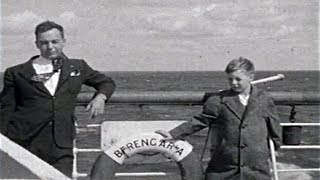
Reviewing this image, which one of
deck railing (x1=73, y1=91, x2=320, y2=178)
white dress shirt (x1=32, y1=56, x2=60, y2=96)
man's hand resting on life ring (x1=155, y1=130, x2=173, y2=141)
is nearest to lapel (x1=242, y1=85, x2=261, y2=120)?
deck railing (x1=73, y1=91, x2=320, y2=178)

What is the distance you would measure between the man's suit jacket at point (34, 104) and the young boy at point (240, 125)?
682mm

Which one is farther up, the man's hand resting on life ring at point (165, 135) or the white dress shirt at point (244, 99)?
the white dress shirt at point (244, 99)

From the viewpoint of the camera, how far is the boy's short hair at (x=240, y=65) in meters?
3.31

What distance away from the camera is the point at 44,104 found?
10.6 feet

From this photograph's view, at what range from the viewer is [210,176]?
3.46 metres

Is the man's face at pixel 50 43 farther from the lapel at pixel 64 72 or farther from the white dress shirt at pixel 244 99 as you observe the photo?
the white dress shirt at pixel 244 99

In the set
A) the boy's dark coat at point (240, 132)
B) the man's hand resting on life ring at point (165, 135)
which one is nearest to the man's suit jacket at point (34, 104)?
the man's hand resting on life ring at point (165, 135)

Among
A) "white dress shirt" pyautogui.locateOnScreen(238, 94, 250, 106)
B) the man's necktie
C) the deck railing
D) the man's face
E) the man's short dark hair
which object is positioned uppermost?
the man's short dark hair

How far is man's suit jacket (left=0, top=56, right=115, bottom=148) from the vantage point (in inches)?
127

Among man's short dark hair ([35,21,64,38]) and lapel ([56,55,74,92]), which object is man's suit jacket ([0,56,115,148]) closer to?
lapel ([56,55,74,92])

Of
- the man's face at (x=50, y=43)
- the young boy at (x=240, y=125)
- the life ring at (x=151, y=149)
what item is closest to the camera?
the man's face at (x=50, y=43)

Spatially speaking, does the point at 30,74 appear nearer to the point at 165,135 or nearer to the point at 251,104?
the point at 165,135

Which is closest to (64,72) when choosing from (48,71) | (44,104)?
(48,71)

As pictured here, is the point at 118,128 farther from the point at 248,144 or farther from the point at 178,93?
the point at 248,144
